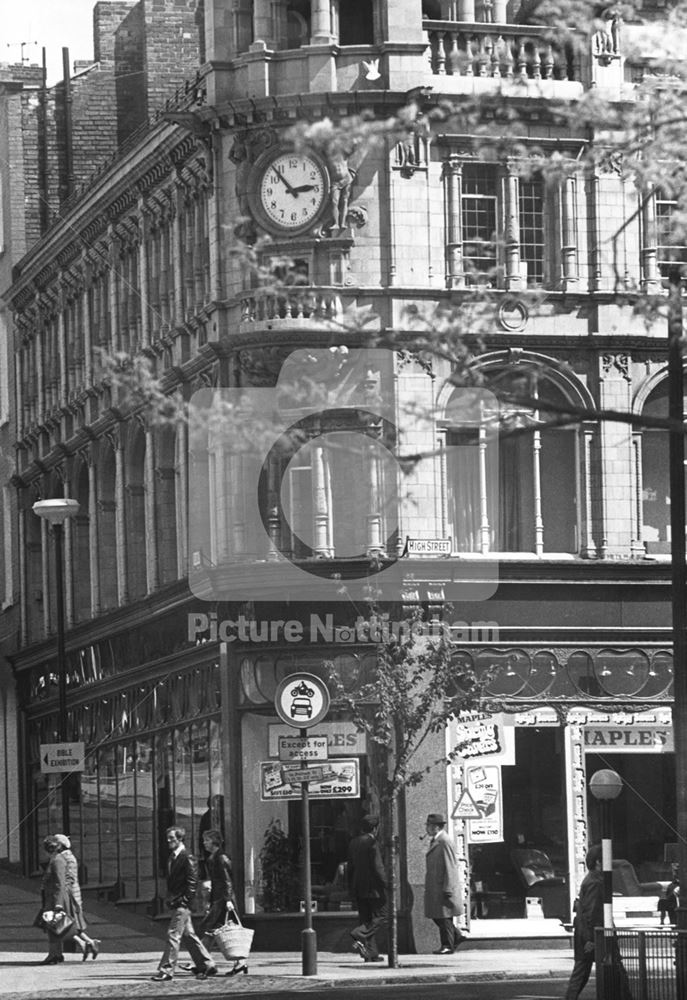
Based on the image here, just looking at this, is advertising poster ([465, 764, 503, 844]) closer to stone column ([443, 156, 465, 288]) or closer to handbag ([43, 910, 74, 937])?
handbag ([43, 910, 74, 937])

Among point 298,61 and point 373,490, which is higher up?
point 298,61

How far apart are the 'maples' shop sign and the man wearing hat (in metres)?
3.76

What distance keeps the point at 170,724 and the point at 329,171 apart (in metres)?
8.74

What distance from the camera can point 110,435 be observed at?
44.4 metres

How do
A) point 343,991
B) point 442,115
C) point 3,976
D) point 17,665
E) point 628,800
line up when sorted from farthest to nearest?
point 17,665 → point 628,800 → point 3,976 → point 343,991 → point 442,115

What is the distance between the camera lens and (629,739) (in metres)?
36.1

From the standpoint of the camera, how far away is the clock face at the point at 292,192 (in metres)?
36.3

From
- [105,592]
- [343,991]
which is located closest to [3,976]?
[343,991]

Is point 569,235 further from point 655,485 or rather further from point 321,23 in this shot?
point 321,23

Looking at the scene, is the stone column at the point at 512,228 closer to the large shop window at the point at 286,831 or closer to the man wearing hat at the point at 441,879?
the large shop window at the point at 286,831

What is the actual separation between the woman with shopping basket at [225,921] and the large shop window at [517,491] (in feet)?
23.6

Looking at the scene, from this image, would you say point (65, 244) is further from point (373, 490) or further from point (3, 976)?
point (3, 976)

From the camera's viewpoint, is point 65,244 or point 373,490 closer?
point 373,490

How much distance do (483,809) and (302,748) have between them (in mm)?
5764
